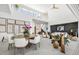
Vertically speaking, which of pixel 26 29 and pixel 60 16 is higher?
pixel 60 16

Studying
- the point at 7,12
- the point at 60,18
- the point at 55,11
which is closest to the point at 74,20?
the point at 60,18

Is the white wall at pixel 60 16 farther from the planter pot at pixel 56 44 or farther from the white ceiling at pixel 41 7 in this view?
the planter pot at pixel 56 44

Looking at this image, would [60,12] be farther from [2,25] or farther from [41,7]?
[2,25]

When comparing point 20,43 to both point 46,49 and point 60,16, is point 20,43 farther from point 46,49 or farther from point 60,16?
point 60,16

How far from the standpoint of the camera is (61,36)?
7.42 ft

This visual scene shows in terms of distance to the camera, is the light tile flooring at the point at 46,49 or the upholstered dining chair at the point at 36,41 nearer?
the light tile flooring at the point at 46,49

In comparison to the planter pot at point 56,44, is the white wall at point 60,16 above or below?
above

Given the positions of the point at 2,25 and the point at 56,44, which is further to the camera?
the point at 56,44

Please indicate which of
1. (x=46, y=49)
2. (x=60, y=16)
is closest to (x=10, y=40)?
(x=46, y=49)

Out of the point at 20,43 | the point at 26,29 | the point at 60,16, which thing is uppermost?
the point at 60,16

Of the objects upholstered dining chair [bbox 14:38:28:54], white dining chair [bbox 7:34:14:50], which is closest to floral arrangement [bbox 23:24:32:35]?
upholstered dining chair [bbox 14:38:28:54]

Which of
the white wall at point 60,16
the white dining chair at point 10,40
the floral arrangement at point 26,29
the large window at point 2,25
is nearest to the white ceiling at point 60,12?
the white wall at point 60,16
